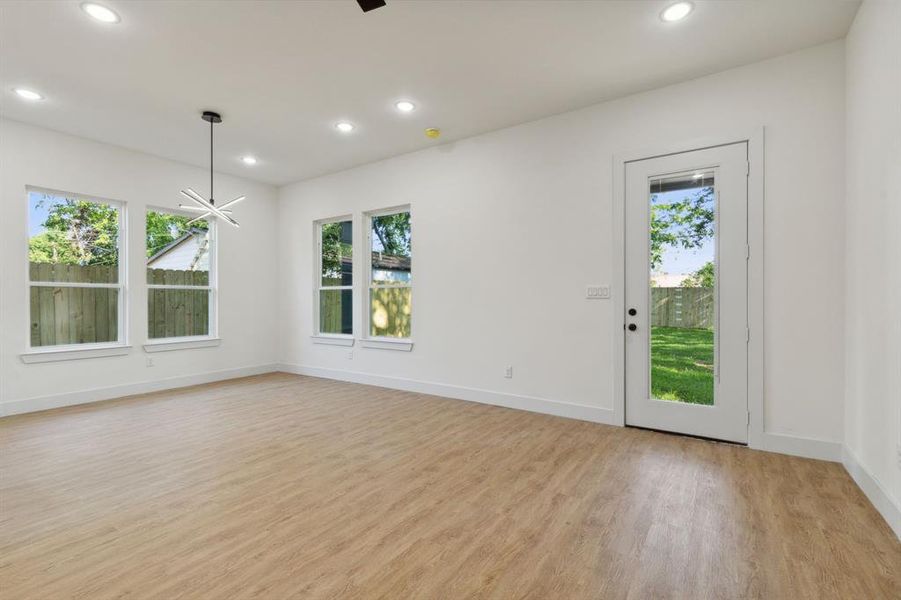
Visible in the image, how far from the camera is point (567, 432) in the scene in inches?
142

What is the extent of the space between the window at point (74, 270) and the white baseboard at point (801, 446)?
22.0 feet

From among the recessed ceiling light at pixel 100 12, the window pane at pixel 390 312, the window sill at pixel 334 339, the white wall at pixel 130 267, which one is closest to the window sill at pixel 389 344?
the window pane at pixel 390 312

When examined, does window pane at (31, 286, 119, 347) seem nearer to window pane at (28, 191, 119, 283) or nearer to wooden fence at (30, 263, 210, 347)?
wooden fence at (30, 263, 210, 347)

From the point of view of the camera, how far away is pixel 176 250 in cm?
568

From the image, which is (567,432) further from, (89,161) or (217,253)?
(89,161)

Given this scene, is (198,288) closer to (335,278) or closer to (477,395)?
(335,278)

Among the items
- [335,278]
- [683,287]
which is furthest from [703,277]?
[335,278]

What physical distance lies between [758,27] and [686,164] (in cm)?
97

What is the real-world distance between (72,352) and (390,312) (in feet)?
11.6

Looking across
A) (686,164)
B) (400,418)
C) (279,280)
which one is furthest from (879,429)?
(279,280)

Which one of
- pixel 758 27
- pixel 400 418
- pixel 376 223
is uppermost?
pixel 758 27

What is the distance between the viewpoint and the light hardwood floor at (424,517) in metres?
1.71

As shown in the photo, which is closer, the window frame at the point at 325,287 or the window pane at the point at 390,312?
the window pane at the point at 390,312

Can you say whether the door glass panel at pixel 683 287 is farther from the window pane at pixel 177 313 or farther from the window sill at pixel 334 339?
the window pane at pixel 177 313
